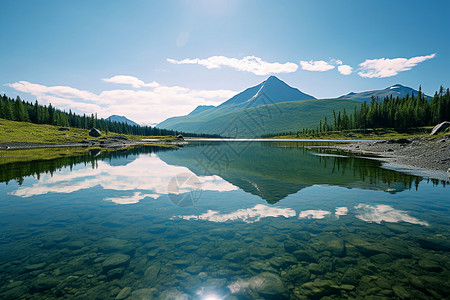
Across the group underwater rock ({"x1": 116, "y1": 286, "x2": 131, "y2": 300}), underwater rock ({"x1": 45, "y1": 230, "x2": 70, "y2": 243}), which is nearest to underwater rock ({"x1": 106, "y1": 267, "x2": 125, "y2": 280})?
underwater rock ({"x1": 116, "y1": 286, "x2": 131, "y2": 300})

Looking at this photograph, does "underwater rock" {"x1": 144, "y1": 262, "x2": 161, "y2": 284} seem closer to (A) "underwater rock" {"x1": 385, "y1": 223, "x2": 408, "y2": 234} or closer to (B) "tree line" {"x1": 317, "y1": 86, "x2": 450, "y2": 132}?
(A) "underwater rock" {"x1": 385, "y1": 223, "x2": 408, "y2": 234}

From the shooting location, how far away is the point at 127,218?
537 inches

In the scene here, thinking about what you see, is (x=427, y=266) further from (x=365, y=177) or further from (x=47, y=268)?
(x=365, y=177)

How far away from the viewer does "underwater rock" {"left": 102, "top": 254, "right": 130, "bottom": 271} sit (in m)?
8.34

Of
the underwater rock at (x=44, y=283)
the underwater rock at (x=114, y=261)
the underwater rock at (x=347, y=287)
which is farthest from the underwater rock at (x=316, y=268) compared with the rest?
the underwater rock at (x=44, y=283)

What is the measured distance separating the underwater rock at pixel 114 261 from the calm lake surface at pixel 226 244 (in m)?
0.04

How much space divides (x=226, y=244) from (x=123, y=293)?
4675 mm

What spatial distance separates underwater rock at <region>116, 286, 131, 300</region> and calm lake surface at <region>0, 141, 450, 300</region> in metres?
0.03

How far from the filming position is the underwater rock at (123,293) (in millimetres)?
6630

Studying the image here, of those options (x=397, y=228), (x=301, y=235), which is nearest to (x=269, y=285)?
(x=301, y=235)

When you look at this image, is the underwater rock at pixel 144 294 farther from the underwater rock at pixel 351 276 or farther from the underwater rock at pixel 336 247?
the underwater rock at pixel 336 247

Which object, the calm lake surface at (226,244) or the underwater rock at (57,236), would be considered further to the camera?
the underwater rock at (57,236)

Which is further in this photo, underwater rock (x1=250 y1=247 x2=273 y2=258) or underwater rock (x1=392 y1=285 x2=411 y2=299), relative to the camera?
underwater rock (x1=250 y1=247 x2=273 y2=258)

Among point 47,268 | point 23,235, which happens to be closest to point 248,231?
point 47,268
